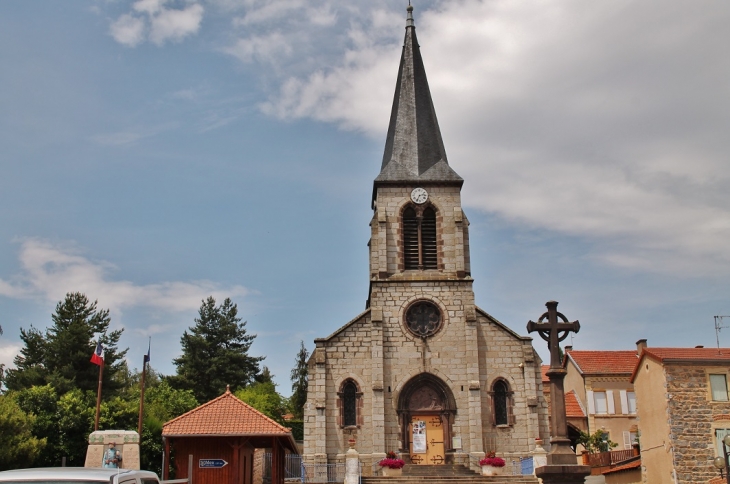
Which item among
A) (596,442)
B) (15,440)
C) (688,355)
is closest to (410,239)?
(688,355)

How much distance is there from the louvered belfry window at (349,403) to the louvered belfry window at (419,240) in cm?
581

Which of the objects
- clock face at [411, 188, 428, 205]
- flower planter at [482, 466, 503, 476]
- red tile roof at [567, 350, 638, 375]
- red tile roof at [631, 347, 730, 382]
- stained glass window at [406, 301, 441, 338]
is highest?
clock face at [411, 188, 428, 205]

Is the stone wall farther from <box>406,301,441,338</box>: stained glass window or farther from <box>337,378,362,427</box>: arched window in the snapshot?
<box>337,378,362,427</box>: arched window

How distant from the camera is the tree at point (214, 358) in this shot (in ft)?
188

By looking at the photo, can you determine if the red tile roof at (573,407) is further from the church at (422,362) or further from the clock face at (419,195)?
the clock face at (419,195)

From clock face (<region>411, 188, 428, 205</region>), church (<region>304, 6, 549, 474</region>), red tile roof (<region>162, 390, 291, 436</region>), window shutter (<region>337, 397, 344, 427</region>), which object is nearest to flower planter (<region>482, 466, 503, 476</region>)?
church (<region>304, 6, 549, 474</region>)

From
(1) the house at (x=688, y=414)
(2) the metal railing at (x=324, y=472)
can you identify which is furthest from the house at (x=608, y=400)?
Result: (2) the metal railing at (x=324, y=472)

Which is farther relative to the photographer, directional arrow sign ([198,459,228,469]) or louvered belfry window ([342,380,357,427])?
louvered belfry window ([342,380,357,427])

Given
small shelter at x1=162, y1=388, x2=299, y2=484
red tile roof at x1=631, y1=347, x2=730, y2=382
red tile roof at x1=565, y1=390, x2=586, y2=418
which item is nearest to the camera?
small shelter at x1=162, y1=388, x2=299, y2=484

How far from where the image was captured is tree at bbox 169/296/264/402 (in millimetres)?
57406

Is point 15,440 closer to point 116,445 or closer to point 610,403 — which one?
point 116,445

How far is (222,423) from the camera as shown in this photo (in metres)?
25.8

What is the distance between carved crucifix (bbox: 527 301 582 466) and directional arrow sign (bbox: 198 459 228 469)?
44.4ft

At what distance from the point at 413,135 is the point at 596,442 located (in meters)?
17.4
